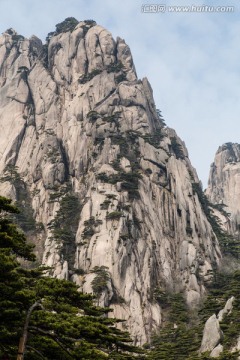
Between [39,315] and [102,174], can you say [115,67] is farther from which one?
[39,315]

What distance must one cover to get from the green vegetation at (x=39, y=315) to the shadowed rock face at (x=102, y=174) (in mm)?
48830

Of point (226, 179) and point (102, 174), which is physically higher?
point (226, 179)

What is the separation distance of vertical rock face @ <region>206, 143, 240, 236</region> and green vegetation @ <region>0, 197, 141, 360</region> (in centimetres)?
12081

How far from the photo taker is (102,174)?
9012 centimetres

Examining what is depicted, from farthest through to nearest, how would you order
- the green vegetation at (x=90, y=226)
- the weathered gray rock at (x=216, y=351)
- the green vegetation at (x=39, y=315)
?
the green vegetation at (x=90, y=226) < the weathered gray rock at (x=216, y=351) < the green vegetation at (x=39, y=315)

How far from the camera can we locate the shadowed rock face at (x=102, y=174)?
254 feet

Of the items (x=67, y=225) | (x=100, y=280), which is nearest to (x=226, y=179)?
(x=67, y=225)

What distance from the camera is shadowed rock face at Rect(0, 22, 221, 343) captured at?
77312mm

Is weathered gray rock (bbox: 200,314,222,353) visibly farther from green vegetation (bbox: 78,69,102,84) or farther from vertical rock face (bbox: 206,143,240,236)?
vertical rock face (bbox: 206,143,240,236)

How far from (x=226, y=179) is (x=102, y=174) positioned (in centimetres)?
7646

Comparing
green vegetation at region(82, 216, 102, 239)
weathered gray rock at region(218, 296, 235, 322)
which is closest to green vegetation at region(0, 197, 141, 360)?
weathered gray rock at region(218, 296, 235, 322)


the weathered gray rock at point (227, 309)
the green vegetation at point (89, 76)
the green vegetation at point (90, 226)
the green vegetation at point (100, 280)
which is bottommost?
the weathered gray rock at point (227, 309)

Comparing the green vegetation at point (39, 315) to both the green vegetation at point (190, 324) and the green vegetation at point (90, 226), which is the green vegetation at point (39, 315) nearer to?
the green vegetation at point (190, 324)

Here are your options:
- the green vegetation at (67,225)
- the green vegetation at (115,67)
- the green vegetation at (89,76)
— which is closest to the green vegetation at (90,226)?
the green vegetation at (67,225)
